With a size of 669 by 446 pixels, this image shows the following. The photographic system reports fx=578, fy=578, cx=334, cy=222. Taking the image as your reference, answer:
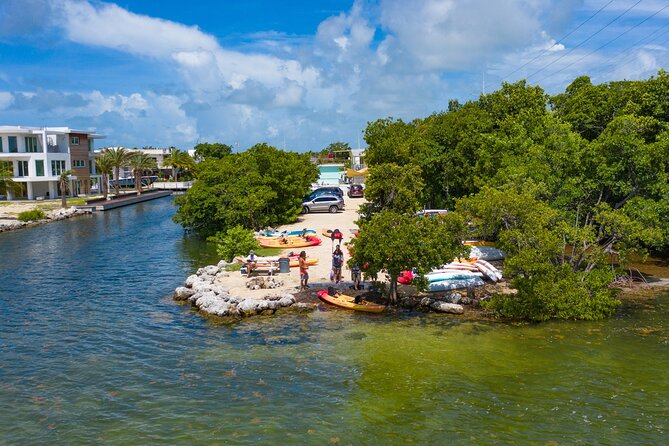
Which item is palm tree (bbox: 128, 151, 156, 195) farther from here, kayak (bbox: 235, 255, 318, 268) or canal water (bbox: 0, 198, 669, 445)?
canal water (bbox: 0, 198, 669, 445)

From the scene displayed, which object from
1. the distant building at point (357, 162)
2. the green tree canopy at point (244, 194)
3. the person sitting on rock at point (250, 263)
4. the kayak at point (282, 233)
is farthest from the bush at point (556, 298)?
the distant building at point (357, 162)

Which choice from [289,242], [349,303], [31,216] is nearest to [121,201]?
[31,216]

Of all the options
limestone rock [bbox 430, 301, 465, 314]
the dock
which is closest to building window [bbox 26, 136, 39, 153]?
the dock

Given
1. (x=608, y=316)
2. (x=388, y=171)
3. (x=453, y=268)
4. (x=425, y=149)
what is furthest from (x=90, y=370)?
(x=425, y=149)

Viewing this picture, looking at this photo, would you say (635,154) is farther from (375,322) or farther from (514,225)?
(375,322)

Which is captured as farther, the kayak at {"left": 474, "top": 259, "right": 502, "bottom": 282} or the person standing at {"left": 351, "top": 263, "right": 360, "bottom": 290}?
the kayak at {"left": 474, "top": 259, "right": 502, "bottom": 282}

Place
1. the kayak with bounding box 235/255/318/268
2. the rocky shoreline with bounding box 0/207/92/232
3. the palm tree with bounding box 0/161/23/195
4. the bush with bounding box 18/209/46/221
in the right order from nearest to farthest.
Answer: the kayak with bounding box 235/255/318/268, the rocky shoreline with bounding box 0/207/92/232, the bush with bounding box 18/209/46/221, the palm tree with bounding box 0/161/23/195

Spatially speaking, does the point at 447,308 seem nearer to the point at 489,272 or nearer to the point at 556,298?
the point at 556,298
